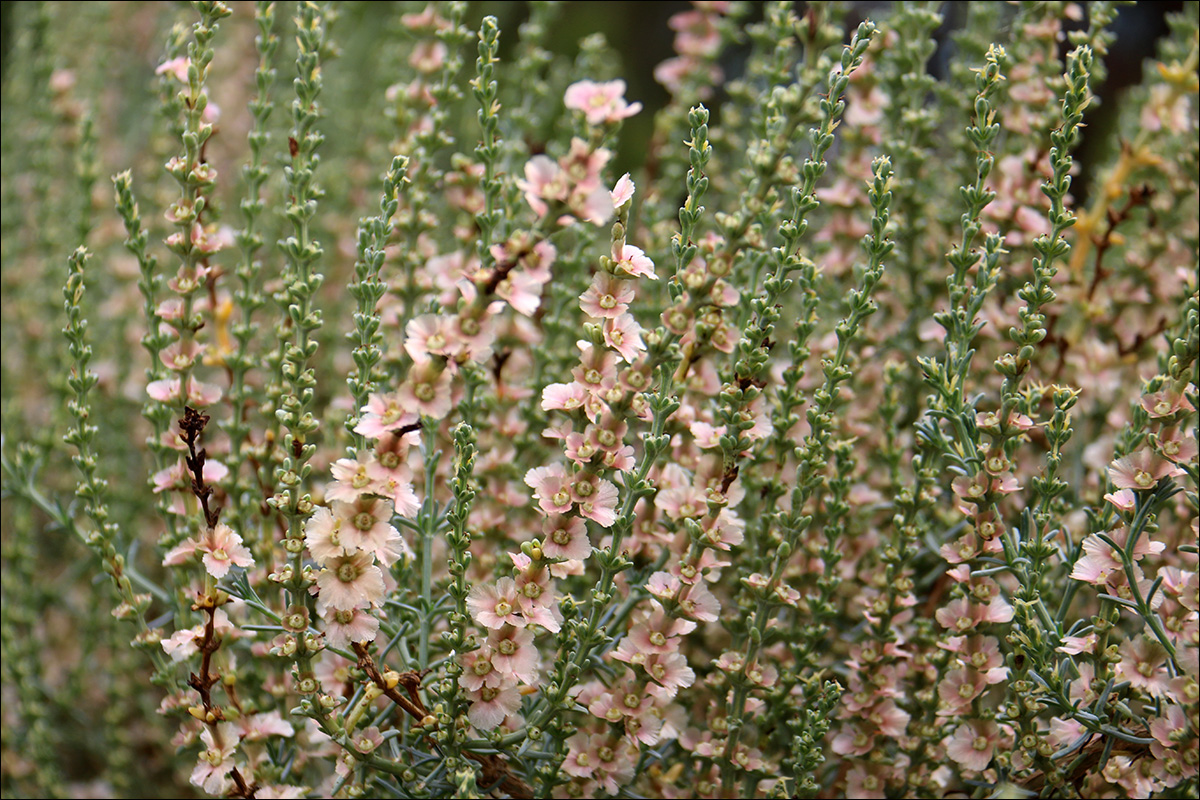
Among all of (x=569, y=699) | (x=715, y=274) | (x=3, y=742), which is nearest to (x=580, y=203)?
(x=715, y=274)

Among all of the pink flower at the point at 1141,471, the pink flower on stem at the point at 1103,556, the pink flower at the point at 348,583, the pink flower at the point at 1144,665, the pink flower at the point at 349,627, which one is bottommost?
the pink flower at the point at 1144,665

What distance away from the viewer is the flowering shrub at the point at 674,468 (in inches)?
24.8

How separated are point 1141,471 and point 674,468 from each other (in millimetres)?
323

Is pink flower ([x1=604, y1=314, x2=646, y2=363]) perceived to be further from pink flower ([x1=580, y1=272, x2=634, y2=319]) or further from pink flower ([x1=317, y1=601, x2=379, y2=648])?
pink flower ([x1=317, y1=601, x2=379, y2=648])

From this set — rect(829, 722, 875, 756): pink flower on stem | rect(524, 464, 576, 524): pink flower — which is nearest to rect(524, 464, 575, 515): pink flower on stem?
rect(524, 464, 576, 524): pink flower

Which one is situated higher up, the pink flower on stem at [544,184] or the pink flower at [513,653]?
the pink flower on stem at [544,184]

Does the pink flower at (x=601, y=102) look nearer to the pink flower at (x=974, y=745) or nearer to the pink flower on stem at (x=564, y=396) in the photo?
the pink flower on stem at (x=564, y=396)

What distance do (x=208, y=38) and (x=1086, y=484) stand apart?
33.5 inches

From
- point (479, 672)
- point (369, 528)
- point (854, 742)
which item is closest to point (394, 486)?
point (369, 528)

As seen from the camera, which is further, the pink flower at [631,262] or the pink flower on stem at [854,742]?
the pink flower on stem at [854,742]

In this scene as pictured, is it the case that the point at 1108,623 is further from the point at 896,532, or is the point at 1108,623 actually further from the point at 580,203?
the point at 580,203

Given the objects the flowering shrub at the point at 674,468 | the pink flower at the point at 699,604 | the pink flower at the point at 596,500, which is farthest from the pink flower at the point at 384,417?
the pink flower at the point at 699,604

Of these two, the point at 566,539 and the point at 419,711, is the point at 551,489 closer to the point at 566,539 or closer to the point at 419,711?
the point at 566,539

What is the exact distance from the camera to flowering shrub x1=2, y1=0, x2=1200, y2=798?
629 mm
